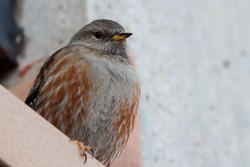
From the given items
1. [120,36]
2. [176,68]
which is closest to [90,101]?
[120,36]

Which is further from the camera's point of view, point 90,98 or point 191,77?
point 191,77

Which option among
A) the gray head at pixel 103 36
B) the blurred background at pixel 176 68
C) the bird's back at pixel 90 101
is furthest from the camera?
the blurred background at pixel 176 68

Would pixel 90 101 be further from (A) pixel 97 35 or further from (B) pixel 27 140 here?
(B) pixel 27 140

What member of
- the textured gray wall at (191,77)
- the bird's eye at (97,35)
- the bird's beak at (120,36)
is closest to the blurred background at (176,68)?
the textured gray wall at (191,77)

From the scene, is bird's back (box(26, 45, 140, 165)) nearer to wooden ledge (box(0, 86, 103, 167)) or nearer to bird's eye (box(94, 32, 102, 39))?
bird's eye (box(94, 32, 102, 39))

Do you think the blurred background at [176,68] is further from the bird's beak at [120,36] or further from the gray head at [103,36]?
the bird's beak at [120,36]
